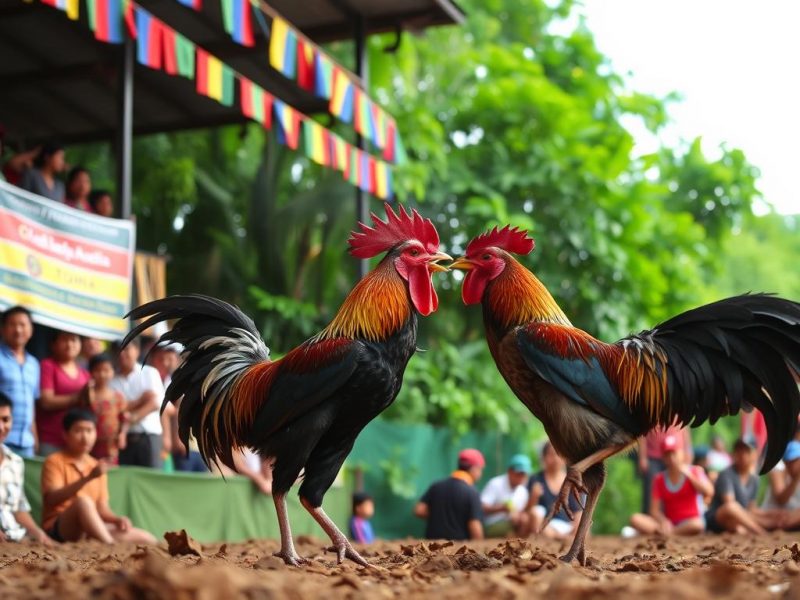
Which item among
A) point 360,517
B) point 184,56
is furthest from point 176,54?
point 360,517

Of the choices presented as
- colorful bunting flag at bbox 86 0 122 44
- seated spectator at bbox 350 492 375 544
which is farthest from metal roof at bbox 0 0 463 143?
seated spectator at bbox 350 492 375 544


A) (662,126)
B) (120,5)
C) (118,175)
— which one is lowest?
(118,175)

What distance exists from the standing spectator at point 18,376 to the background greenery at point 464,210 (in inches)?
310

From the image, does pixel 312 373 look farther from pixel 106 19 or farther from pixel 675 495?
pixel 675 495

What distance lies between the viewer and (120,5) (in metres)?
9.02

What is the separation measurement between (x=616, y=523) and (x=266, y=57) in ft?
36.1

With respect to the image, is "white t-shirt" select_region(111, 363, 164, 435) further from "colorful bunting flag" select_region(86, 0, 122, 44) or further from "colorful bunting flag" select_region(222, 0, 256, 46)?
"colorful bunting flag" select_region(222, 0, 256, 46)

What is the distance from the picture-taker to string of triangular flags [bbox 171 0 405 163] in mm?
10094

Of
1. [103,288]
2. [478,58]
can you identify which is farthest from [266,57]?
[478,58]

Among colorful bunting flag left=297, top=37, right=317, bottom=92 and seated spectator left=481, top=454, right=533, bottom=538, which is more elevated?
colorful bunting flag left=297, top=37, right=317, bottom=92

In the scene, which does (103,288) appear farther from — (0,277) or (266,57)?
(266,57)

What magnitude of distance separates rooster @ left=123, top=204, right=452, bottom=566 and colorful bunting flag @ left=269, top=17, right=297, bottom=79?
5.18 m

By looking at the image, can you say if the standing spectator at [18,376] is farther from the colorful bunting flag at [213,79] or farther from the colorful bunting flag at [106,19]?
the colorful bunting flag at [213,79]

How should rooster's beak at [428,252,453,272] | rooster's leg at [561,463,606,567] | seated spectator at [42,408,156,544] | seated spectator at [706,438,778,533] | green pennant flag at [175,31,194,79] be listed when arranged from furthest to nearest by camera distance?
1. seated spectator at [706,438,778,533]
2. green pennant flag at [175,31,194,79]
3. seated spectator at [42,408,156,544]
4. rooster's beak at [428,252,453,272]
5. rooster's leg at [561,463,606,567]
